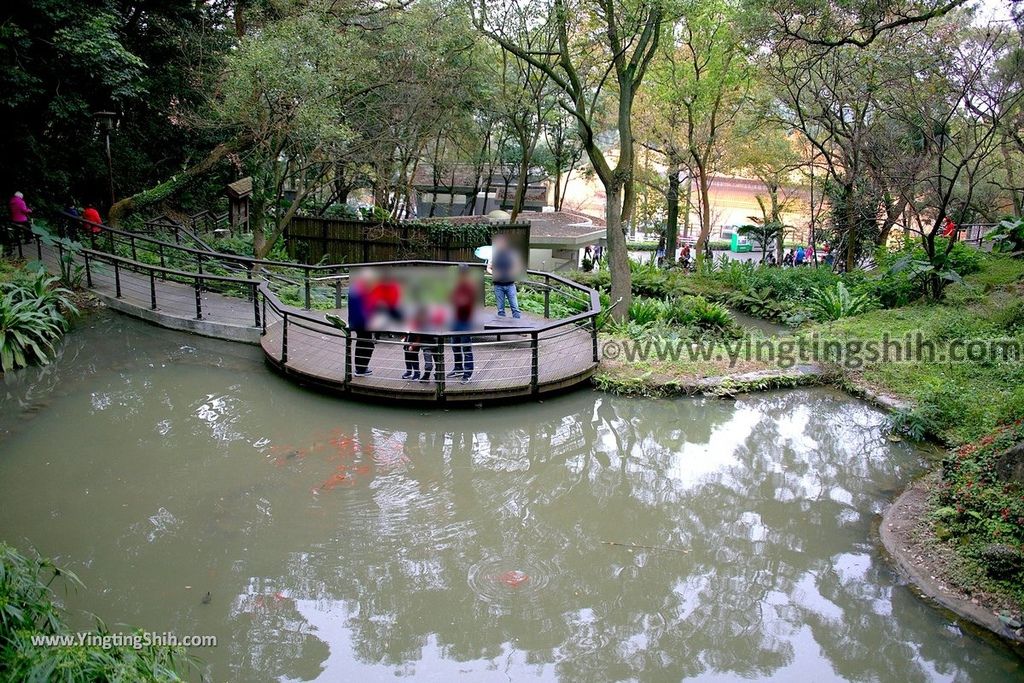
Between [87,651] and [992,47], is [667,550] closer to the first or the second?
[87,651]

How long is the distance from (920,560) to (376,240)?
13472mm

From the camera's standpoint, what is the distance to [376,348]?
10383 mm

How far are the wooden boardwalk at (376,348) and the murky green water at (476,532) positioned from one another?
346 mm

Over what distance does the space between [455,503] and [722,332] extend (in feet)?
26.8

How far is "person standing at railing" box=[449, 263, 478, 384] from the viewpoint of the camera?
30.3 ft

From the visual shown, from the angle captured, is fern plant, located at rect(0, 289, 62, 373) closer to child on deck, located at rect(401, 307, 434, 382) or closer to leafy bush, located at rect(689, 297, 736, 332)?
child on deck, located at rect(401, 307, 434, 382)

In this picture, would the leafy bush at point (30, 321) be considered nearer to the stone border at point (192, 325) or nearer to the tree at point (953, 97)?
the stone border at point (192, 325)

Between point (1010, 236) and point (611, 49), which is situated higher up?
point (611, 49)

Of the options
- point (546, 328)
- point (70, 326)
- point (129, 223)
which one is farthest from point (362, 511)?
point (129, 223)

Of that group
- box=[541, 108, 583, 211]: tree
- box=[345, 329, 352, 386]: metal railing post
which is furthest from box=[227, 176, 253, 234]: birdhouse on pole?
box=[541, 108, 583, 211]: tree

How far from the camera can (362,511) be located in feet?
21.3

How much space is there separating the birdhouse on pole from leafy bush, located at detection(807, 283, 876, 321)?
526 inches

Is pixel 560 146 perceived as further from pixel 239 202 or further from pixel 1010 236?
pixel 1010 236

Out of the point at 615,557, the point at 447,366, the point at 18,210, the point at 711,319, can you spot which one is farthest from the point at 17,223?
the point at 615,557
